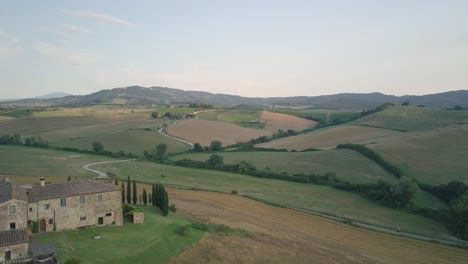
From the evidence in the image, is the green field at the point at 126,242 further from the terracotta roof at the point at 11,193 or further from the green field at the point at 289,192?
the green field at the point at 289,192

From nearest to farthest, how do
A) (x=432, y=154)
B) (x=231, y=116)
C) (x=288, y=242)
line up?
(x=288, y=242) < (x=432, y=154) < (x=231, y=116)

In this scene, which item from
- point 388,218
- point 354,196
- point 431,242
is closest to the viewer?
point 431,242

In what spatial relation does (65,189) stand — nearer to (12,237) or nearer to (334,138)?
(12,237)

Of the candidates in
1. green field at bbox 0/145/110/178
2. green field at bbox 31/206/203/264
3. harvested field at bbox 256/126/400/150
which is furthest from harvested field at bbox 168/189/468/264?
harvested field at bbox 256/126/400/150

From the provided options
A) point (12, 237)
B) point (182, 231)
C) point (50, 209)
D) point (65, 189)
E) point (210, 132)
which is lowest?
point (182, 231)

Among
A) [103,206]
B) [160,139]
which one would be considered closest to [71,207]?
[103,206]

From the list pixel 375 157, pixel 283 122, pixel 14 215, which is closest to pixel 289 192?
→ pixel 375 157

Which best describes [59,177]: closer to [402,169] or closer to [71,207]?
[71,207]
